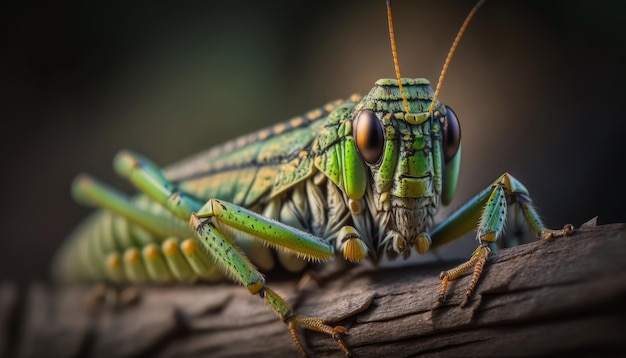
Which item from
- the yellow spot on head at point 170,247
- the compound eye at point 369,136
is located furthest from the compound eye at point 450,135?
the yellow spot on head at point 170,247

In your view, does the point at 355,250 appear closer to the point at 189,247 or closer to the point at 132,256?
the point at 189,247

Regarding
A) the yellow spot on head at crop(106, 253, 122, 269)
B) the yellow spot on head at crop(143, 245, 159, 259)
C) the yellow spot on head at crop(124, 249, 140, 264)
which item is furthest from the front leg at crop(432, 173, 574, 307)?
the yellow spot on head at crop(106, 253, 122, 269)

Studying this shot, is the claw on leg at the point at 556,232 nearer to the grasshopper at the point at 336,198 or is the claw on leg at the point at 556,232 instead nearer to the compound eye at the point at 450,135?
the grasshopper at the point at 336,198

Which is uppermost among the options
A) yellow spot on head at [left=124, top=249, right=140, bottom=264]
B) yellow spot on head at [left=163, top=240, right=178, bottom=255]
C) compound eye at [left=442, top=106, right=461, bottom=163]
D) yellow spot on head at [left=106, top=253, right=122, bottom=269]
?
yellow spot on head at [left=106, top=253, right=122, bottom=269]

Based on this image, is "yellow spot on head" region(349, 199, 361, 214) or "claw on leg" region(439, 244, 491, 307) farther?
"yellow spot on head" region(349, 199, 361, 214)

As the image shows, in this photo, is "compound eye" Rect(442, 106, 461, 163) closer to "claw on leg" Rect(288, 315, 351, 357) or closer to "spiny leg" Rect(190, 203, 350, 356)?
"spiny leg" Rect(190, 203, 350, 356)

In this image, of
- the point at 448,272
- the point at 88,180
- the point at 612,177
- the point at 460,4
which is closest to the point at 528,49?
the point at 460,4

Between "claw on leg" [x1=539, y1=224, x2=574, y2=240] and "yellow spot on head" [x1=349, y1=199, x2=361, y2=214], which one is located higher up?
"yellow spot on head" [x1=349, y1=199, x2=361, y2=214]
